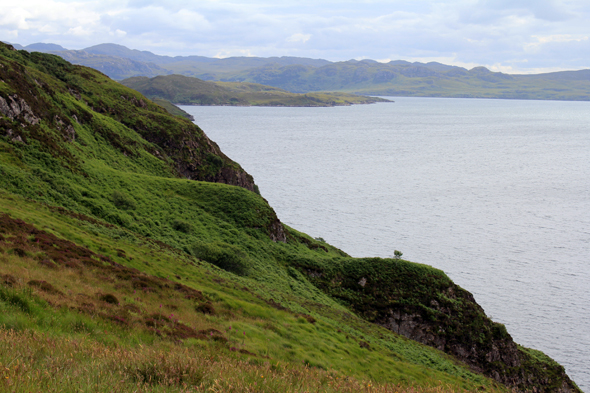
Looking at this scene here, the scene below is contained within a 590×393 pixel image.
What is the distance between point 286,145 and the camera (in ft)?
603

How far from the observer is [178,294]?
2400cm

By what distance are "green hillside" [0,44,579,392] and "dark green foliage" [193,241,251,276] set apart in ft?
0.56

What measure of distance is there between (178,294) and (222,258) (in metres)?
16.6

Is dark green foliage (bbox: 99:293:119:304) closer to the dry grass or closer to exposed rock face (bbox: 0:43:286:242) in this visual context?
the dry grass

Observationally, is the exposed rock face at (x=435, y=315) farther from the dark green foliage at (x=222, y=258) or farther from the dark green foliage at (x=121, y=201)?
the dark green foliage at (x=121, y=201)

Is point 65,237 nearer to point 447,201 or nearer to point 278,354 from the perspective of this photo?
point 278,354

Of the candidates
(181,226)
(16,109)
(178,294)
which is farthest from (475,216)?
(16,109)

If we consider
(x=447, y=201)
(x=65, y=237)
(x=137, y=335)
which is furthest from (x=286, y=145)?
(x=137, y=335)

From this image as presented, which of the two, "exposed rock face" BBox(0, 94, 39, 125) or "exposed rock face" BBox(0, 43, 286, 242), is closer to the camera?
"exposed rock face" BBox(0, 94, 39, 125)

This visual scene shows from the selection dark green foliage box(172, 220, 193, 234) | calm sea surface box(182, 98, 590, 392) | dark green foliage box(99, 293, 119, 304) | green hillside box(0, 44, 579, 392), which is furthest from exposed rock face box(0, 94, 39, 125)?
calm sea surface box(182, 98, 590, 392)

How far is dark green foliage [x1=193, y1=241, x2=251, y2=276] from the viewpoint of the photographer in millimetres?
40594

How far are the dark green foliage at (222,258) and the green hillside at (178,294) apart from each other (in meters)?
0.17

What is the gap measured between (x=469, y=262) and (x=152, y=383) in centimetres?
6912

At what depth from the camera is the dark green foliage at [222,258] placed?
4059cm
